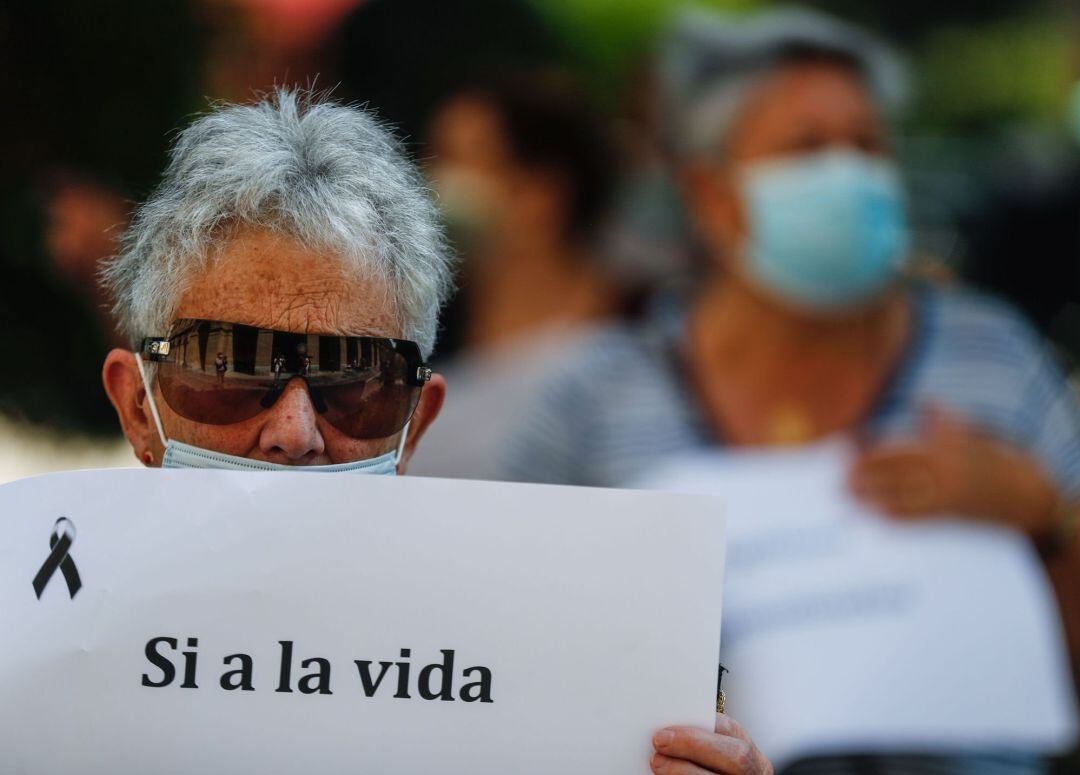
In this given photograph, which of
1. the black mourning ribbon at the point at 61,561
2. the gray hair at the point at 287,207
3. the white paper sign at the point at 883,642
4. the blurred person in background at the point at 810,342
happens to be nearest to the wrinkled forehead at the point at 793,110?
the blurred person in background at the point at 810,342

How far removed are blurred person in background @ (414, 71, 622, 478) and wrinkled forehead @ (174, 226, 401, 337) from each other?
2681 millimetres

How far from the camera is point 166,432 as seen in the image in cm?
205

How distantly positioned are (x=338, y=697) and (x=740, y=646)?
257cm

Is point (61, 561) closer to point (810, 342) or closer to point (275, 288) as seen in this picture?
point (275, 288)

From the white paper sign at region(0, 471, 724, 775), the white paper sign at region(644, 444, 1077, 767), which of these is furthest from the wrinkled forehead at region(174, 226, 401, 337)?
the white paper sign at region(644, 444, 1077, 767)

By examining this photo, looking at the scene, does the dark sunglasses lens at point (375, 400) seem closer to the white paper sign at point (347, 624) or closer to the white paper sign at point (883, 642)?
the white paper sign at point (347, 624)

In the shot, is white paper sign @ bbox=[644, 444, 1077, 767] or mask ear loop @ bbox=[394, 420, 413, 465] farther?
white paper sign @ bbox=[644, 444, 1077, 767]

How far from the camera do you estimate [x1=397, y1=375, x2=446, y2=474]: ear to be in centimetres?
218

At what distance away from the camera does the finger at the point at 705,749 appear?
1.85 meters

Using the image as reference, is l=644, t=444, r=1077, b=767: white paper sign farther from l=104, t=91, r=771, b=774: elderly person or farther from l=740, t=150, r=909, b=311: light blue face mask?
l=104, t=91, r=771, b=774: elderly person

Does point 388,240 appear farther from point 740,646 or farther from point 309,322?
point 740,646

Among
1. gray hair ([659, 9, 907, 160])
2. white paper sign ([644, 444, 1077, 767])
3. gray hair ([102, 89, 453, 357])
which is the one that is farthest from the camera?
gray hair ([659, 9, 907, 160])

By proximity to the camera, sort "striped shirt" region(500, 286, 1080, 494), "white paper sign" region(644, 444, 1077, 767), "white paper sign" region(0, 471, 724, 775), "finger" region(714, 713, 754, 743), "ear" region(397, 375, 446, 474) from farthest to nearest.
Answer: "striped shirt" region(500, 286, 1080, 494), "white paper sign" region(644, 444, 1077, 767), "ear" region(397, 375, 446, 474), "finger" region(714, 713, 754, 743), "white paper sign" region(0, 471, 724, 775)

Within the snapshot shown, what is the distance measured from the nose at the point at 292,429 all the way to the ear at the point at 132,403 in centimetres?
20
